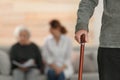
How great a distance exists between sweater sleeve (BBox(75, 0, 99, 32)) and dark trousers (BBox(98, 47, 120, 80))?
174 mm

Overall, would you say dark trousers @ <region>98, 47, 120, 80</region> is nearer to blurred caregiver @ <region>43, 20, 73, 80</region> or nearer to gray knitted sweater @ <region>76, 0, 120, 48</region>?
gray knitted sweater @ <region>76, 0, 120, 48</region>

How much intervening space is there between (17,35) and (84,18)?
14.7 feet

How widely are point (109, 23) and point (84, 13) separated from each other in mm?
158

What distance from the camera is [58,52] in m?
6.86

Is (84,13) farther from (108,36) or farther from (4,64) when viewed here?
(4,64)

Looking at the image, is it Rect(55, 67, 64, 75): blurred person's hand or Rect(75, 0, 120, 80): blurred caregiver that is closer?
Rect(75, 0, 120, 80): blurred caregiver

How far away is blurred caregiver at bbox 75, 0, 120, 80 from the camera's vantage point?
2.62m

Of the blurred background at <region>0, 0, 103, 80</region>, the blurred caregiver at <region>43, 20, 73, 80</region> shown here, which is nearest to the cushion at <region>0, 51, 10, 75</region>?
the blurred caregiver at <region>43, 20, 73, 80</region>

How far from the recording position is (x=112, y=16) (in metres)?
2.63

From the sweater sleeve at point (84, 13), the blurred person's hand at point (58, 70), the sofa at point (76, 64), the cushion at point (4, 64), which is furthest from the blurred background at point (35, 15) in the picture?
the sweater sleeve at point (84, 13)

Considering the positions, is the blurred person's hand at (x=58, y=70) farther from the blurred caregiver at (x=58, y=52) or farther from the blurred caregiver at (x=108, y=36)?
the blurred caregiver at (x=108, y=36)

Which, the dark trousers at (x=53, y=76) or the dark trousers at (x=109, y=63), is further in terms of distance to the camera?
the dark trousers at (x=53, y=76)

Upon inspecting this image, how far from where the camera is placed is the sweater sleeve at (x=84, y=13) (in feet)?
8.70

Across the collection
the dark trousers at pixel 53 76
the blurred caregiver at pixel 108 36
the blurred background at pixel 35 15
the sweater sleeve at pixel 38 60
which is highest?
the blurred background at pixel 35 15
